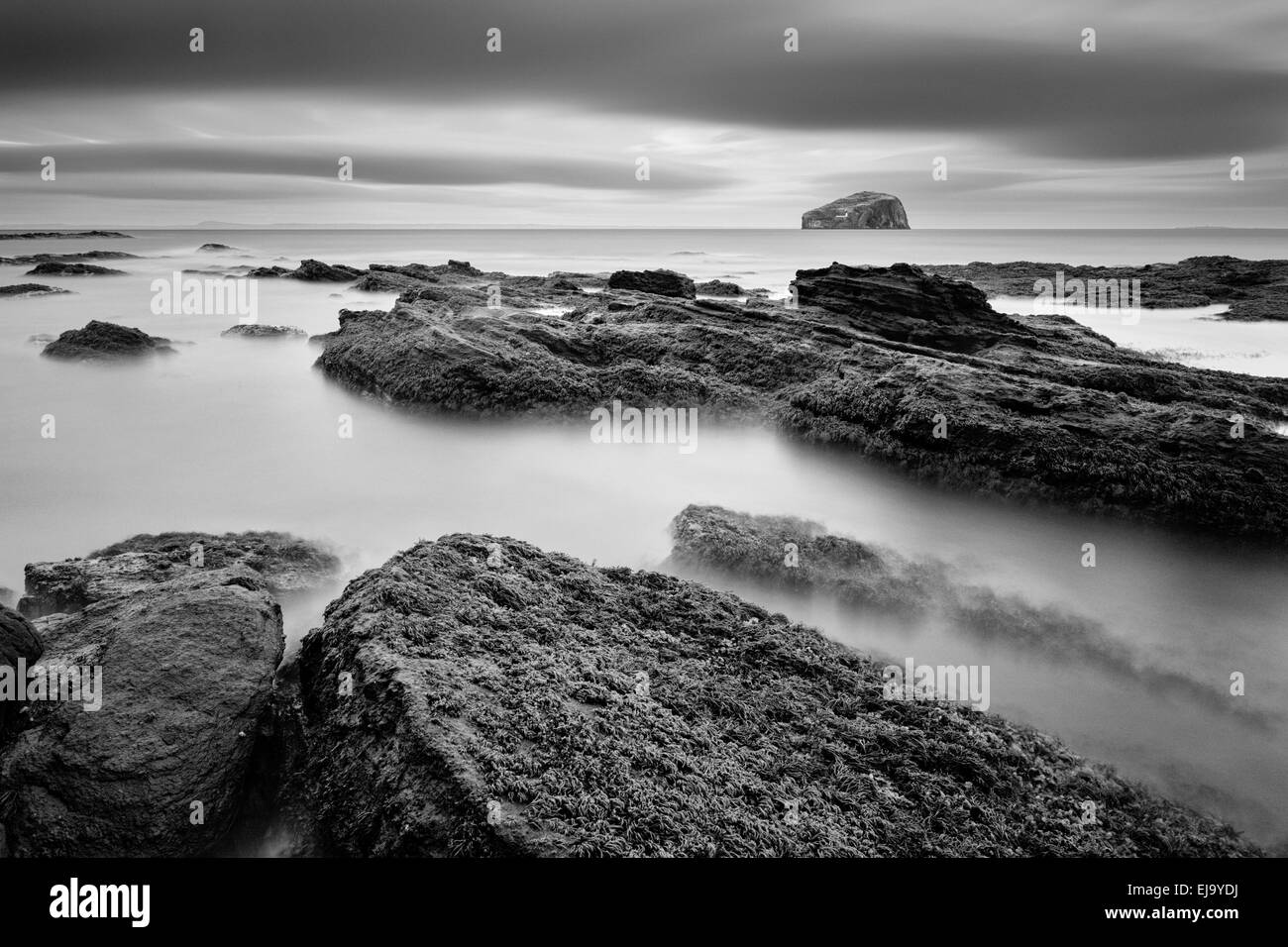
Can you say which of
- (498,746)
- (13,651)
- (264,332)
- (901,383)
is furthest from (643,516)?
(264,332)

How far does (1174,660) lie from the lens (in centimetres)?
583

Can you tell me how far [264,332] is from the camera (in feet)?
62.7

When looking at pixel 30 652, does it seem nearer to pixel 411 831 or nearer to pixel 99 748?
pixel 99 748

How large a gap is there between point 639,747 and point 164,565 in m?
4.94

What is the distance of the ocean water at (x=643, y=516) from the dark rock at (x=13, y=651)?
1896mm

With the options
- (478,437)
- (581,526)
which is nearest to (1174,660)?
(581,526)

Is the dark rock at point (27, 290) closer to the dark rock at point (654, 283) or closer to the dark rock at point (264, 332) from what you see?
the dark rock at point (264, 332)

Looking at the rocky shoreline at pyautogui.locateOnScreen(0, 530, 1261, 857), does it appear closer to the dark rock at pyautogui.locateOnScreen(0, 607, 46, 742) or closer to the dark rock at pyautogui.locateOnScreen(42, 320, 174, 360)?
the dark rock at pyautogui.locateOnScreen(0, 607, 46, 742)

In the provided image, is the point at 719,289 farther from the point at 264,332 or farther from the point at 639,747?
the point at 639,747

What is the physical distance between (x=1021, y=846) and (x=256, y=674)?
4.18m

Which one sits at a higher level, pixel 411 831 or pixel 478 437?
pixel 478 437

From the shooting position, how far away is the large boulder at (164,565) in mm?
5926

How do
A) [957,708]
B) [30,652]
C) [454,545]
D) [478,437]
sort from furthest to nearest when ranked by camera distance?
[478,437] < [454,545] < [957,708] < [30,652]

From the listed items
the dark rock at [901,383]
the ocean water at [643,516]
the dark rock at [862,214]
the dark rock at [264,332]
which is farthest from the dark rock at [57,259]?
the dark rock at [862,214]
